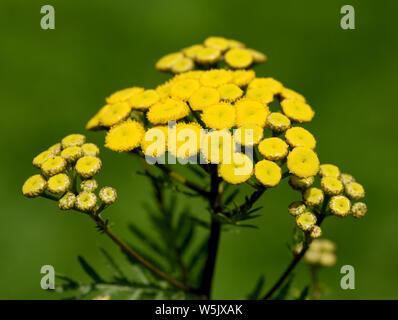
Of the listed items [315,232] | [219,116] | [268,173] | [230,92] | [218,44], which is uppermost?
[218,44]

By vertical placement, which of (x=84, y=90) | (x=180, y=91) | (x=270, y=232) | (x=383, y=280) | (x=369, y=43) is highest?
(x=369, y=43)

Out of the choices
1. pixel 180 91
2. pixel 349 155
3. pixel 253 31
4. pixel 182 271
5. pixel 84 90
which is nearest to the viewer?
pixel 180 91

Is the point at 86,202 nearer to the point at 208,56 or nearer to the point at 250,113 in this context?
the point at 250,113

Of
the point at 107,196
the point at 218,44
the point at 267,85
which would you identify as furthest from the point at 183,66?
the point at 107,196

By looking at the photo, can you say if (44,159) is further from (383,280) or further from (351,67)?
(351,67)

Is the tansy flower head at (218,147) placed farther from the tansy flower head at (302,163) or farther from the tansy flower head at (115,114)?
the tansy flower head at (115,114)

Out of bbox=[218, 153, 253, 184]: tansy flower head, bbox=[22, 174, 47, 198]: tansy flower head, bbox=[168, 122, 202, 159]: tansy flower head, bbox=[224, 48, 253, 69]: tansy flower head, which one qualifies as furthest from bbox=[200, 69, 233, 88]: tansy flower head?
bbox=[22, 174, 47, 198]: tansy flower head

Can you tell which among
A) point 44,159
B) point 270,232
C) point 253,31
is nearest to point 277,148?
point 44,159

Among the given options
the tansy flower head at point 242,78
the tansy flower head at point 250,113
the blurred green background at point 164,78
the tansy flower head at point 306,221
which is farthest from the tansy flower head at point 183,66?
the blurred green background at point 164,78
